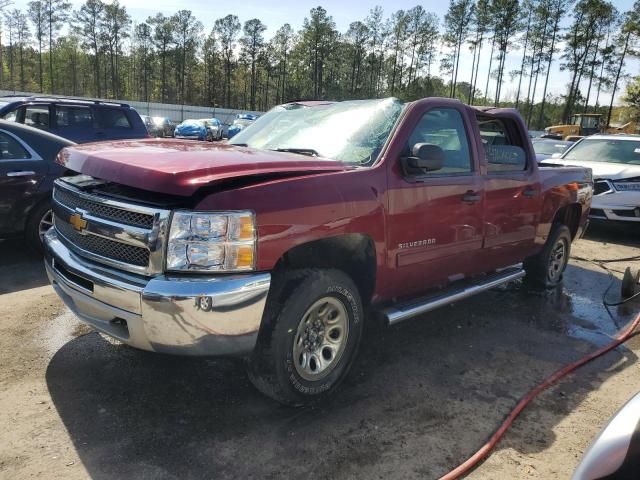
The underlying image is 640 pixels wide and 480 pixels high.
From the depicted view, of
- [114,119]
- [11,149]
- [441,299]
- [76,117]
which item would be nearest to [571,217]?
[441,299]

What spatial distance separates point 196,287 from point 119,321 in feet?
1.82

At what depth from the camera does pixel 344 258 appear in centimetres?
339

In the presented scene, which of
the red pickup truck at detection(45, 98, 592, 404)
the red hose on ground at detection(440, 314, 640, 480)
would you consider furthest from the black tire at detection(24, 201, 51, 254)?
the red hose on ground at detection(440, 314, 640, 480)

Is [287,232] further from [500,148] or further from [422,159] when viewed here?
[500,148]

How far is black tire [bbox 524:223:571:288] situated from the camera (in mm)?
5727

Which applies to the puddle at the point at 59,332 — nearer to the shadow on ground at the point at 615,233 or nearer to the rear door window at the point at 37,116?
the rear door window at the point at 37,116

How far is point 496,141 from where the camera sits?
487cm

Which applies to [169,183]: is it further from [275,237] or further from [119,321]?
[119,321]

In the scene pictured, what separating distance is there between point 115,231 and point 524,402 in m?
2.72

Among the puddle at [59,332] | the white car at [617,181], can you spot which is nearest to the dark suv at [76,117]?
the puddle at [59,332]

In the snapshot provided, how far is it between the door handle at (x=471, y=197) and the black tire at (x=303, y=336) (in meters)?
1.32

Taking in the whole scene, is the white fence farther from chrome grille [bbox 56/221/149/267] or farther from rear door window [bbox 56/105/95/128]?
chrome grille [bbox 56/221/149/267]

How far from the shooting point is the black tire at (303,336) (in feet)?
9.52

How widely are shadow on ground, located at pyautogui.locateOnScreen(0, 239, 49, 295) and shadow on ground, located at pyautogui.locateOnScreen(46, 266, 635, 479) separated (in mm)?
1633
